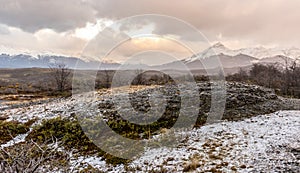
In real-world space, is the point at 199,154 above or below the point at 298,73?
below

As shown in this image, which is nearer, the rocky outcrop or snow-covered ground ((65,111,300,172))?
snow-covered ground ((65,111,300,172))

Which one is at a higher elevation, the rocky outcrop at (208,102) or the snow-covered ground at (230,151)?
the rocky outcrop at (208,102)

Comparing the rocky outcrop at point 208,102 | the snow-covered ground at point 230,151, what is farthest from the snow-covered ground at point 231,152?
the rocky outcrop at point 208,102

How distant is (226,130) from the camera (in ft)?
51.4

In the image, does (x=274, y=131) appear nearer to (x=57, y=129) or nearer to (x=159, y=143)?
(x=159, y=143)

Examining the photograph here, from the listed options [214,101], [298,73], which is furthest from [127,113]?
[298,73]

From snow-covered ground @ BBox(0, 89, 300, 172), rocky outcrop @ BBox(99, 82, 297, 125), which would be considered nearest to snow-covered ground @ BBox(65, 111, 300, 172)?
snow-covered ground @ BBox(0, 89, 300, 172)

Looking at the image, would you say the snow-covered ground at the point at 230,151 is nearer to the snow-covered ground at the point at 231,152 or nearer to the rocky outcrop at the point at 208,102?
the snow-covered ground at the point at 231,152

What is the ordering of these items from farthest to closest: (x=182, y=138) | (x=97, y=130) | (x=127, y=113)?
(x=127, y=113)
(x=97, y=130)
(x=182, y=138)

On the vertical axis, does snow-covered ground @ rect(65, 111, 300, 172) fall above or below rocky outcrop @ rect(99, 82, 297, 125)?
below

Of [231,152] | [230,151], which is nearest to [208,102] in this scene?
[230,151]

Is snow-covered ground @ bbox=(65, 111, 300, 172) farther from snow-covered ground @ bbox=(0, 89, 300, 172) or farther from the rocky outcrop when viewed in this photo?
the rocky outcrop

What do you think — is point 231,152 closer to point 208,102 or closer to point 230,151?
point 230,151

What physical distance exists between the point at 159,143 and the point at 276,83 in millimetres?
37760
